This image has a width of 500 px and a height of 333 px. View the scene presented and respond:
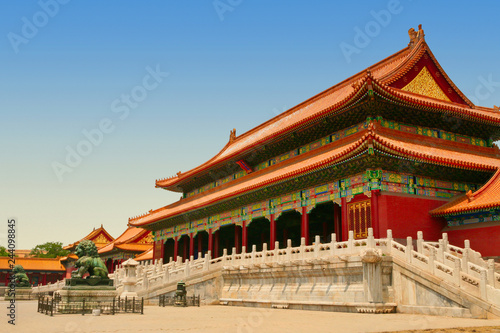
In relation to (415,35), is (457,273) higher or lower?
lower

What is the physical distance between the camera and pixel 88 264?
1920cm

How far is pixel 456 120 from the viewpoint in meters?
25.0

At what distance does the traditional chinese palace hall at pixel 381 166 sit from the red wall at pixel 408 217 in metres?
0.04

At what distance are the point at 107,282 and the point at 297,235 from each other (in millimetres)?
16031

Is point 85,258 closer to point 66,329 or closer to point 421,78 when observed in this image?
point 66,329

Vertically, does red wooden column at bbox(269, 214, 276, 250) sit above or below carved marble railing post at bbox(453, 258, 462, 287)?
above

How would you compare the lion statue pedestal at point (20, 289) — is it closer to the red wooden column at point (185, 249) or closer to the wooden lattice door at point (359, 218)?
the red wooden column at point (185, 249)

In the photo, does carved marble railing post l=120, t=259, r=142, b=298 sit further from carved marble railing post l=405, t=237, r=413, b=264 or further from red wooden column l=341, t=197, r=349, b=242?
carved marble railing post l=405, t=237, r=413, b=264

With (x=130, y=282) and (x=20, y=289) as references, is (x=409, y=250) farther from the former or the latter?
(x=20, y=289)

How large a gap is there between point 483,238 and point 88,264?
14820 mm

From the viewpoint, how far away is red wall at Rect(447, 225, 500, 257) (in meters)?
19.0

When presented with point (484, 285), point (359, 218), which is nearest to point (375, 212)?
point (359, 218)

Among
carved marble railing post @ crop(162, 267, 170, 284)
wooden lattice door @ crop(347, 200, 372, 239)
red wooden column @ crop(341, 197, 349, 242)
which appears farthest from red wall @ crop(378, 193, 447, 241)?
carved marble railing post @ crop(162, 267, 170, 284)

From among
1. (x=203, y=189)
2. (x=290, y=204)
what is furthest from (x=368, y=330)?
Answer: (x=203, y=189)
